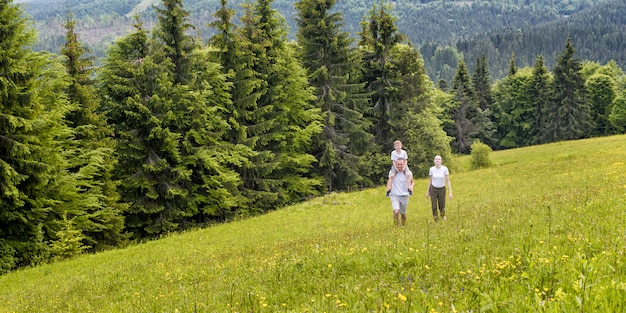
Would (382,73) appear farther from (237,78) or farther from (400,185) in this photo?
(400,185)

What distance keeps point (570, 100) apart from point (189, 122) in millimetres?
69216

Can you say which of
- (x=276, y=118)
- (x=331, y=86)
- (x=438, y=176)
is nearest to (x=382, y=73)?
(x=331, y=86)

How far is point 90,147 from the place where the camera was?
22.0 metres

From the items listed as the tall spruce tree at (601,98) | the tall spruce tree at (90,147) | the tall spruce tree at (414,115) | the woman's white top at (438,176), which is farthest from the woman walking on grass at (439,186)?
the tall spruce tree at (601,98)

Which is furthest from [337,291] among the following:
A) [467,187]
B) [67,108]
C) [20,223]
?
[467,187]

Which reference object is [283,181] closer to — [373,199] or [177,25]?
[373,199]

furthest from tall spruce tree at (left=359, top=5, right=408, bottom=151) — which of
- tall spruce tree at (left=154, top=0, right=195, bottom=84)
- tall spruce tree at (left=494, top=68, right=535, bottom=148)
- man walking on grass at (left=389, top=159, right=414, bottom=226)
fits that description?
tall spruce tree at (left=494, top=68, right=535, bottom=148)

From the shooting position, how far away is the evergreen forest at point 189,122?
1814 cm

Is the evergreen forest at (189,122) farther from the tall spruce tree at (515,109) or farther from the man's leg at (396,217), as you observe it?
the tall spruce tree at (515,109)

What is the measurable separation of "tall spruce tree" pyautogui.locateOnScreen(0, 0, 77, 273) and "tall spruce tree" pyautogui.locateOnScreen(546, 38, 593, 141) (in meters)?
76.0

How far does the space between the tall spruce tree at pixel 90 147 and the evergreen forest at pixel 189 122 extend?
0.31 feet

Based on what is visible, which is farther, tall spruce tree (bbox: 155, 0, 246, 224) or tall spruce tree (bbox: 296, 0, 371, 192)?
tall spruce tree (bbox: 296, 0, 371, 192)

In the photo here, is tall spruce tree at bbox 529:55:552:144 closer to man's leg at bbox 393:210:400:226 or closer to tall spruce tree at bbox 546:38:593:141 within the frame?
tall spruce tree at bbox 546:38:593:141

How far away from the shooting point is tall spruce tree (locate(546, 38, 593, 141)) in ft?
233
